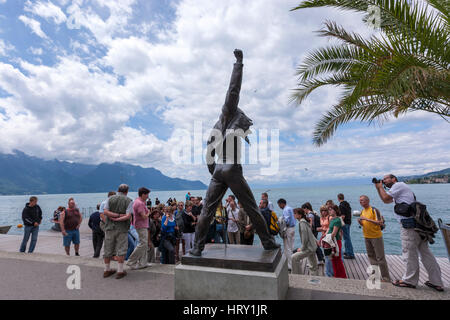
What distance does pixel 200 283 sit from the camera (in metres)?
3.60

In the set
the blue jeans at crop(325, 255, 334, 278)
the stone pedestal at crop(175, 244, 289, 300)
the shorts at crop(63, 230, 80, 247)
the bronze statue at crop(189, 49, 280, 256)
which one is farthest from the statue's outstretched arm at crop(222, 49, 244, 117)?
the shorts at crop(63, 230, 80, 247)

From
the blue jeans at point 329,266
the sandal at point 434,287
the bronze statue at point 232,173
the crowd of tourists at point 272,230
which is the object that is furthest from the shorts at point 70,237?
the sandal at point 434,287

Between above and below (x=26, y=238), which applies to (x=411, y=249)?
above

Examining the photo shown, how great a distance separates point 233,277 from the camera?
3.44 metres

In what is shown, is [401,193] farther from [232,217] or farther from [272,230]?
[232,217]

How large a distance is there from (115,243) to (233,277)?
296 centimetres

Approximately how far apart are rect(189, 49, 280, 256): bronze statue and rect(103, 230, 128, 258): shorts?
1.90 m

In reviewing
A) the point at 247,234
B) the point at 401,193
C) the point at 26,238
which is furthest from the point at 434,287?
the point at 26,238

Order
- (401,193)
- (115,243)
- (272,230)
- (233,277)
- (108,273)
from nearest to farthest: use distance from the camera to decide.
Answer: (233,277)
(401,193)
(108,273)
(115,243)
(272,230)

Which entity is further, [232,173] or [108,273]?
[108,273]

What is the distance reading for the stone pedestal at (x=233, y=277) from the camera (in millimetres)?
3318

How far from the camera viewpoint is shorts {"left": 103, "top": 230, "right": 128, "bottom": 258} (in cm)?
495
